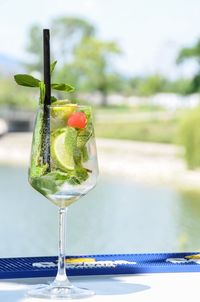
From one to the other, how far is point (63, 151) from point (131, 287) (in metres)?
0.18

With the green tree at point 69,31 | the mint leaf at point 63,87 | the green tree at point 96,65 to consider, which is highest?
the green tree at point 69,31

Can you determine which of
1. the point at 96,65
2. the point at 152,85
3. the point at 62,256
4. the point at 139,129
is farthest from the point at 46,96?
the point at 152,85

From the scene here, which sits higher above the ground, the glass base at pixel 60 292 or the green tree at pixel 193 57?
the green tree at pixel 193 57

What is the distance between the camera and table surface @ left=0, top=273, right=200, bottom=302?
0.93 meters

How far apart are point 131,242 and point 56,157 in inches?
393

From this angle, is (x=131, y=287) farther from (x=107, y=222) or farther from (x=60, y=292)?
(x=107, y=222)

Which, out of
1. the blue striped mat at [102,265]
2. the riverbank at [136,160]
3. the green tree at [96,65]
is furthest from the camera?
the green tree at [96,65]

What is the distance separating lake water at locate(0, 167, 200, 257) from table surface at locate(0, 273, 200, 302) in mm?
8310

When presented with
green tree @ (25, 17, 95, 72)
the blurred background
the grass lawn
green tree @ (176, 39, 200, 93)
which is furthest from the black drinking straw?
green tree @ (25, 17, 95, 72)

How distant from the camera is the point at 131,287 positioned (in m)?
0.98

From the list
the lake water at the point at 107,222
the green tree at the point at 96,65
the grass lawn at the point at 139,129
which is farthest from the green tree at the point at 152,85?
the lake water at the point at 107,222

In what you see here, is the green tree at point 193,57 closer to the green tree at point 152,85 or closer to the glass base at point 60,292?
the green tree at point 152,85

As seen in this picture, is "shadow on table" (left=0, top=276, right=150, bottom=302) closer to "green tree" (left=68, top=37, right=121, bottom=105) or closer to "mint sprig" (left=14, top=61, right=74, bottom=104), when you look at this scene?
"mint sprig" (left=14, top=61, right=74, bottom=104)

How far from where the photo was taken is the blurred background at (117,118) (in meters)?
11.2
